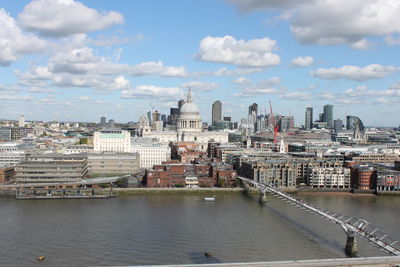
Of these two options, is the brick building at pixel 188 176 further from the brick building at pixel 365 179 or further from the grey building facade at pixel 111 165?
the brick building at pixel 365 179

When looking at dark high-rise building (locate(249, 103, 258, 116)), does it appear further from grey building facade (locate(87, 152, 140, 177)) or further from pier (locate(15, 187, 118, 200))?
pier (locate(15, 187, 118, 200))

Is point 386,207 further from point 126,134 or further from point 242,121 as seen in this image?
point 242,121

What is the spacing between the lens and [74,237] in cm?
1505

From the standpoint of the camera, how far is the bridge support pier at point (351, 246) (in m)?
13.7

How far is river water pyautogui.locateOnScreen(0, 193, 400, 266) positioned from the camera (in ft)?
43.3

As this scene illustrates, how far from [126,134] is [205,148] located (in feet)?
41.4

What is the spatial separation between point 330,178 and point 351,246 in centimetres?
1497

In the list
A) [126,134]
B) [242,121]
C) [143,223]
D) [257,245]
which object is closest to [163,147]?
[126,134]

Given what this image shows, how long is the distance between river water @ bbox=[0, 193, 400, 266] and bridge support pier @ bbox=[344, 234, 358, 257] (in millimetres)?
198

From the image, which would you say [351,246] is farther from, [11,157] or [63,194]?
[11,157]

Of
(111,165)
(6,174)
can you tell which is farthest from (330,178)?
(6,174)

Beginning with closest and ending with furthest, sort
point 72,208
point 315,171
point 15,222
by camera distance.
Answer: point 15,222, point 72,208, point 315,171

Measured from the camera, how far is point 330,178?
93.5 feet

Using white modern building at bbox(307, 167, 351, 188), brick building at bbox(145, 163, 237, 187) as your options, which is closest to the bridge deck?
brick building at bbox(145, 163, 237, 187)
